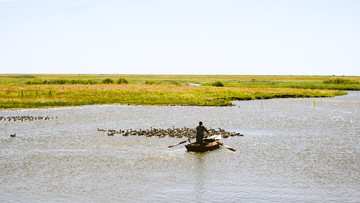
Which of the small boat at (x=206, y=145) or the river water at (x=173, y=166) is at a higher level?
the small boat at (x=206, y=145)

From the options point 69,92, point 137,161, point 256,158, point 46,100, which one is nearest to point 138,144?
point 137,161

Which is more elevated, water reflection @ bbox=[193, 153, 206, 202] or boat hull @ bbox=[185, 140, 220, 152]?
boat hull @ bbox=[185, 140, 220, 152]

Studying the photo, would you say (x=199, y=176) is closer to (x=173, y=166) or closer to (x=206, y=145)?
(x=173, y=166)

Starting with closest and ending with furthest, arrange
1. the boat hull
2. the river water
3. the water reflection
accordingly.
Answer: the water reflection
the river water
the boat hull

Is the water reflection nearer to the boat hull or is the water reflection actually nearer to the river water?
the river water

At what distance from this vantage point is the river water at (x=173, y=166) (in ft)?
57.9

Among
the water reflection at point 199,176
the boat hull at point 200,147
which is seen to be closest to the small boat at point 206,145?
the boat hull at point 200,147

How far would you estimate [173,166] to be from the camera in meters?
23.0

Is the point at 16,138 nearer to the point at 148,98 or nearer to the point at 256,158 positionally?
the point at 256,158

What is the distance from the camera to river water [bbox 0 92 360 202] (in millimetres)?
17641

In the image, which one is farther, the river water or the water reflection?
the river water

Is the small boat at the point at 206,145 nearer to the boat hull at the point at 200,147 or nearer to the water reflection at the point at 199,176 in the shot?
the boat hull at the point at 200,147

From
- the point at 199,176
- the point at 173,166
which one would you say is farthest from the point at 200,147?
the point at 199,176

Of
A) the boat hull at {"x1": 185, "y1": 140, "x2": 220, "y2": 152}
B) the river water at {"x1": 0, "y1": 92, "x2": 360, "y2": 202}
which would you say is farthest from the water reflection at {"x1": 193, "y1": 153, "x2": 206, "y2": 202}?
the boat hull at {"x1": 185, "y1": 140, "x2": 220, "y2": 152}
